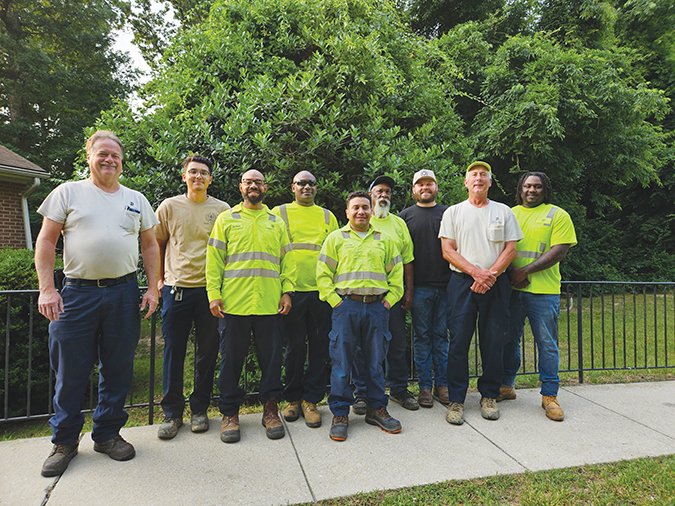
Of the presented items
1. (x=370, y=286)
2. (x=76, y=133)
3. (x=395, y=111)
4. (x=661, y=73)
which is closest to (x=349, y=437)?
(x=370, y=286)

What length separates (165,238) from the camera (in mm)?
3391

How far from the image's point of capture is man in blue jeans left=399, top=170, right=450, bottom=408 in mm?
3826

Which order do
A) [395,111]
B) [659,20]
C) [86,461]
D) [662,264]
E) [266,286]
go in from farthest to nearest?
[662,264] < [659,20] < [395,111] < [266,286] < [86,461]

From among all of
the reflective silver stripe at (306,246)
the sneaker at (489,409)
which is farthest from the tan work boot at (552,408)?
the reflective silver stripe at (306,246)

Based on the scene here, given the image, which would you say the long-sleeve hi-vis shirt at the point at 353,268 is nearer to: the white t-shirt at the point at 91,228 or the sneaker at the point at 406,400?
the sneaker at the point at 406,400

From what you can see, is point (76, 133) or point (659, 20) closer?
point (659, 20)

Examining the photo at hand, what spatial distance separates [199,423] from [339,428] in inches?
46.0

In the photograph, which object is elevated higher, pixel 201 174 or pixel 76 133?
pixel 76 133

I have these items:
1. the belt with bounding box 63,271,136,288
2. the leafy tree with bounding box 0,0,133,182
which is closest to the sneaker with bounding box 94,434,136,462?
the belt with bounding box 63,271,136,288

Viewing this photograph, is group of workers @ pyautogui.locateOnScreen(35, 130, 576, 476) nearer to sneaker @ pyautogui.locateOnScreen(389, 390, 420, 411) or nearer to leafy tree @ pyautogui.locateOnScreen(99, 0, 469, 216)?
sneaker @ pyautogui.locateOnScreen(389, 390, 420, 411)

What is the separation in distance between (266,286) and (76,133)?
19.7 m

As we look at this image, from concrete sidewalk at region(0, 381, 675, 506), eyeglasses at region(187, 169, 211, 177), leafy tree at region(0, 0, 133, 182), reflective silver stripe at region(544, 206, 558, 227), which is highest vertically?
leafy tree at region(0, 0, 133, 182)

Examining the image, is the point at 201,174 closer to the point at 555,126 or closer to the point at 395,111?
the point at 395,111

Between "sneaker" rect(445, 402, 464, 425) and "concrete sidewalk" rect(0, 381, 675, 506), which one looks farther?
"sneaker" rect(445, 402, 464, 425)
